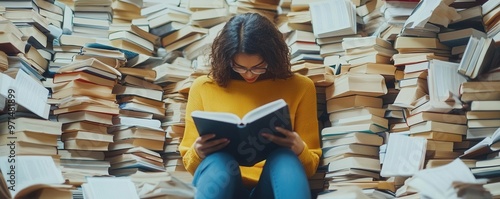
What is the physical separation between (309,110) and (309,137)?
4.2 inches

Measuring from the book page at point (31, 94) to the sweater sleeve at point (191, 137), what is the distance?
0.59m

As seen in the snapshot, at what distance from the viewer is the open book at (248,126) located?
2020 mm

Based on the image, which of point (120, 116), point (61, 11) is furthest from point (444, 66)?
point (61, 11)

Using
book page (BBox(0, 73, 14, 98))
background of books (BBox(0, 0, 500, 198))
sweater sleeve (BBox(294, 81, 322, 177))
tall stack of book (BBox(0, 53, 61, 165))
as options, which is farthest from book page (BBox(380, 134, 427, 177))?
book page (BBox(0, 73, 14, 98))

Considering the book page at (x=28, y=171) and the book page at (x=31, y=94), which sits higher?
the book page at (x=31, y=94)

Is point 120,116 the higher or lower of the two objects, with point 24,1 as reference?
lower

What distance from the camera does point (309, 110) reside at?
8.14 feet

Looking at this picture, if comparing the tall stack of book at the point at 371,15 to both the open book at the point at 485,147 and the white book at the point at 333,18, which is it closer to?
the white book at the point at 333,18

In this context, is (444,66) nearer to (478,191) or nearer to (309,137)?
(309,137)

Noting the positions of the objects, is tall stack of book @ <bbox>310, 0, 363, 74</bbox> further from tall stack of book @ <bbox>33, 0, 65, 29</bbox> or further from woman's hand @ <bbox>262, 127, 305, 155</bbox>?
tall stack of book @ <bbox>33, 0, 65, 29</bbox>

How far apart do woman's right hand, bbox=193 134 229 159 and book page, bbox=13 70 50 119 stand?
744 millimetres

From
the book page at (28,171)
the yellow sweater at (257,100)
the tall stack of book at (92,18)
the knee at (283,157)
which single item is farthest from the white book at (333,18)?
the book page at (28,171)

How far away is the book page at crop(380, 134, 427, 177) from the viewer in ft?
7.81

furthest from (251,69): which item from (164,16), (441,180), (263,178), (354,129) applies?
(164,16)
